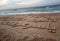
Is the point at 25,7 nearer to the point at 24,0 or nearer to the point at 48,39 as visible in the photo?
the point at 24,0

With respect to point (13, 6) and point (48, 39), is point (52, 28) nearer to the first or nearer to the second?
point (48, 39)

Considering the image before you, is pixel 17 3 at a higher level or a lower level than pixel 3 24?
higher

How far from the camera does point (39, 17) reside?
4.47 feet

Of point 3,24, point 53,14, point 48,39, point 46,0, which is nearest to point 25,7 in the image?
point 46,0

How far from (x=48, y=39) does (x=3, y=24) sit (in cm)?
83

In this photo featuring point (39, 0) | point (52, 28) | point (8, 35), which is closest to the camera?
point (52, 28)

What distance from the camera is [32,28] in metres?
1.24

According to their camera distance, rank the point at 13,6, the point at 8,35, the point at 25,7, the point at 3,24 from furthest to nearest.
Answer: the point at 13,6 < the point at 25,7 < the point at 3,24 < the point at 8,35

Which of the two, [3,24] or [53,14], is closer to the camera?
[53,14]

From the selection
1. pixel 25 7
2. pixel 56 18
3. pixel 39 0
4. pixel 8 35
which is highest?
pixel 39 0

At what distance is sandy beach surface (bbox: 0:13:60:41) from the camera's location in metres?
1.09

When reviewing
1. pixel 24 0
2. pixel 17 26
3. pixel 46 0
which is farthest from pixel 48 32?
pixel 24 0

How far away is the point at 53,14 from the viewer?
4.30 ft

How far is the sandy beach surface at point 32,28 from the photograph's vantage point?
1.09m
